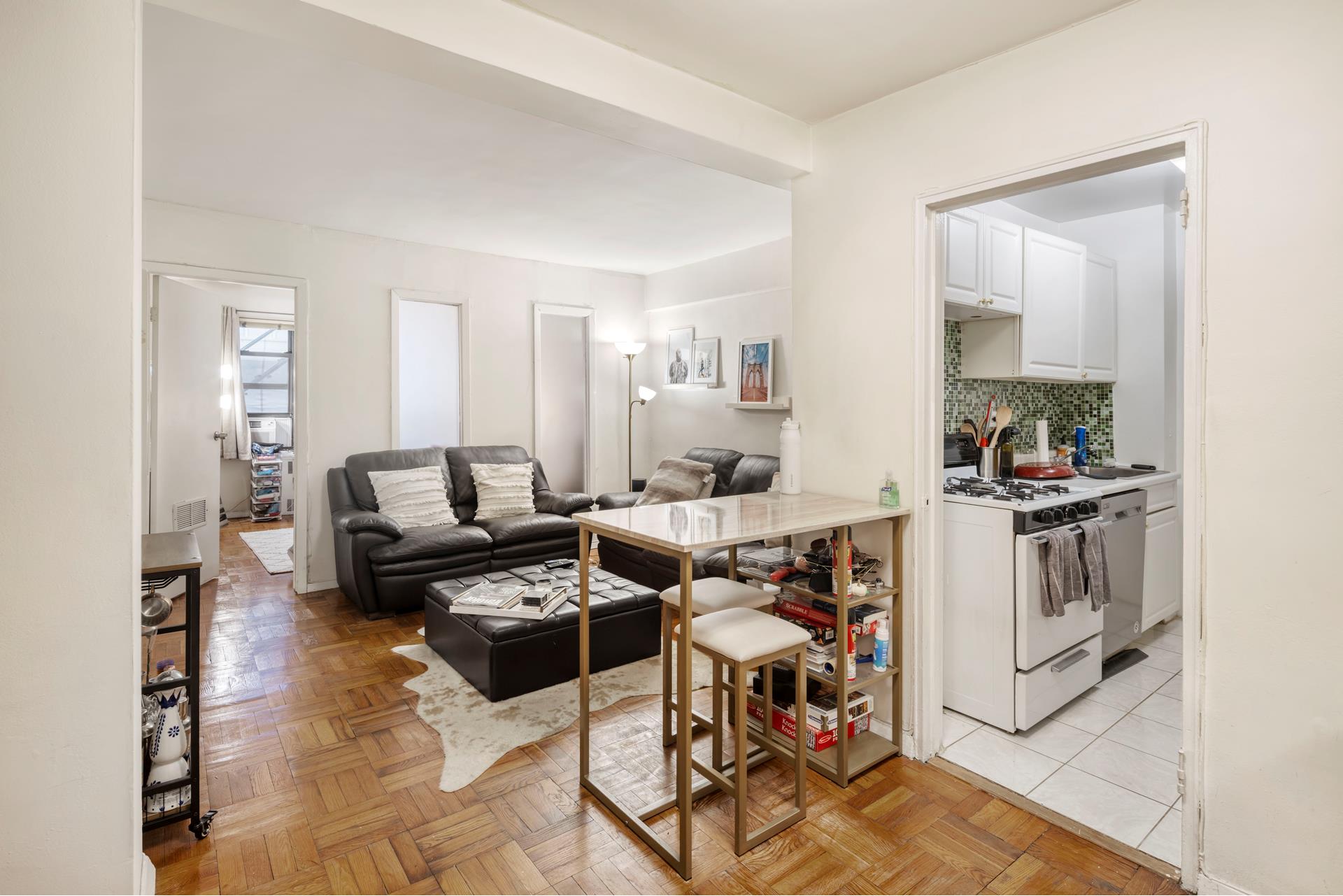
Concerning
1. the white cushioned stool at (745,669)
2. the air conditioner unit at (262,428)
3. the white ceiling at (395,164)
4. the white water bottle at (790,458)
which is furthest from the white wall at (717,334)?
the air conditioner unit at (262,428)

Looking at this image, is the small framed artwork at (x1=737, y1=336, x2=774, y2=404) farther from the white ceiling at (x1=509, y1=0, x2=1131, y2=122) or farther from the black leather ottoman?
the white ceiling at (x1=509, y1=0, x2=1131, y2=122)

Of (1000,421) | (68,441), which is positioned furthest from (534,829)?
(1000,421)

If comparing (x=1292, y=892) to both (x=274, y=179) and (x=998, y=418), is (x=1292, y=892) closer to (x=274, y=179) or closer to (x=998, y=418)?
(x=998, y=418)

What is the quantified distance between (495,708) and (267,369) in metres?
7.03

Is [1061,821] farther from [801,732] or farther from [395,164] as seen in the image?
[395,164]

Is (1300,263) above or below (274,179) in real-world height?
below

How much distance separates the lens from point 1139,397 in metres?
4.03

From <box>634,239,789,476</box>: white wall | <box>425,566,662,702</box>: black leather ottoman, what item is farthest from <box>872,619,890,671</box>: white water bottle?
<box>634,239,789,476</box>: white wall

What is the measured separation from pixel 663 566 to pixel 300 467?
2.71 m

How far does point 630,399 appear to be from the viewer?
246 inches

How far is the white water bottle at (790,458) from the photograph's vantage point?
270cm

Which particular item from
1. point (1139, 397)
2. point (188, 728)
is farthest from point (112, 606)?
point (1139, 397)

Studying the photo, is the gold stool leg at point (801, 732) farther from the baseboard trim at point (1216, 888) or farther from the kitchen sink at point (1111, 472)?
the kitchen sink at point (1111, 472)

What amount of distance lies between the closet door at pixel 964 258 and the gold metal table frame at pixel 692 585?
1.20 metres
